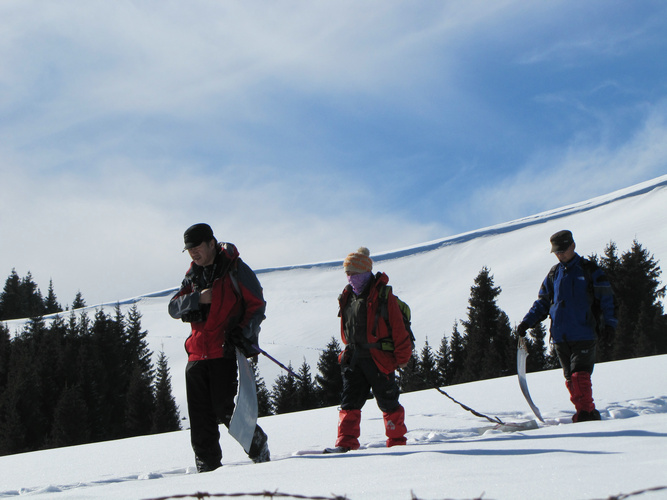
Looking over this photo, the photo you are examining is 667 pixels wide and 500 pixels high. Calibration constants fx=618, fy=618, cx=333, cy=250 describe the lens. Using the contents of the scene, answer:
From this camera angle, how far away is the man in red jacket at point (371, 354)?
5.08 m

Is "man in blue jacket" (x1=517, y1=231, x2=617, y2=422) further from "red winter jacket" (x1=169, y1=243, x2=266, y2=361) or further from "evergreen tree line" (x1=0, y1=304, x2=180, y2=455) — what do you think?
"evergreen tree line" (x1=0, y1=304, x2=180, y2=455)

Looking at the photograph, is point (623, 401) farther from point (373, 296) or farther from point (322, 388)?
point (322, 388)

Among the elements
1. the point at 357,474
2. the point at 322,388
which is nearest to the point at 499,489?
the point at 357,474

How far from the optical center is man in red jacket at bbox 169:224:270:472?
4391 mm

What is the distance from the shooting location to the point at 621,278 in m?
43.8

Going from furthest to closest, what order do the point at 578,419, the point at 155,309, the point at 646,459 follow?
the point at 155,309 < the point at 578,419 < the point at 646,459

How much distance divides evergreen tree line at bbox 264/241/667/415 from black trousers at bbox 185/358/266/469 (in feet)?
107

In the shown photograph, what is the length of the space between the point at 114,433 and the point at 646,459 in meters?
58.8

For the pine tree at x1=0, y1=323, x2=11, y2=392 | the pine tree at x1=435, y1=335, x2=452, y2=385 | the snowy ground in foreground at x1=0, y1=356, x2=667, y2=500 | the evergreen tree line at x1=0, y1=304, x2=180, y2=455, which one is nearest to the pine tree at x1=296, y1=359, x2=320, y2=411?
the evergreen tree line at x1=0, y1=304, x2=180, y2=455

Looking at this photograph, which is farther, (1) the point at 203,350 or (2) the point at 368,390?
(2) the point at 368,390

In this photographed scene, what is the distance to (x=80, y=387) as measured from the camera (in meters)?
53.0

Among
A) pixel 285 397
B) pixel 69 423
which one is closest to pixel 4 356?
pixel 69 423

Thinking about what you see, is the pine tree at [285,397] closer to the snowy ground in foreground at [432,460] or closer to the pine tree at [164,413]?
the pine tree at [164,413]

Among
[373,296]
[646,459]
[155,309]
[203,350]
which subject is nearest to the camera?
[646,459]
